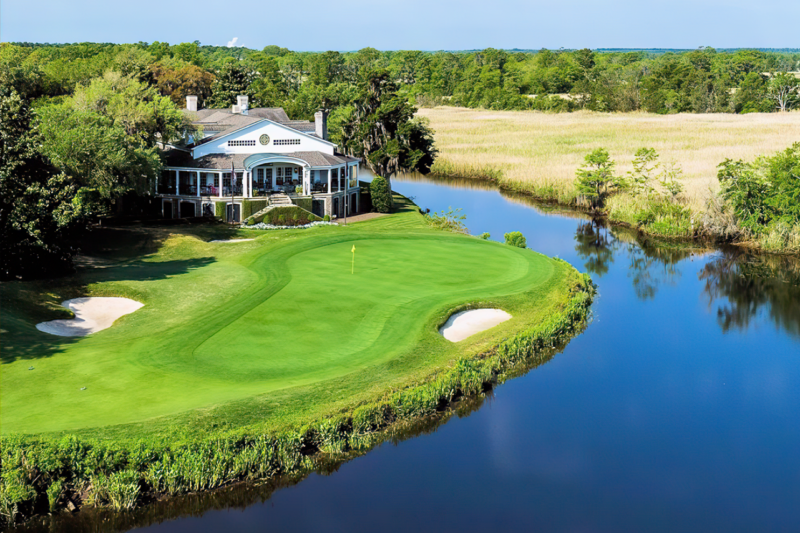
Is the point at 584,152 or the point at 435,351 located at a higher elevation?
the point at 584,152

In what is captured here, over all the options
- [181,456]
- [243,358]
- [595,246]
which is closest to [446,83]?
[595,246]

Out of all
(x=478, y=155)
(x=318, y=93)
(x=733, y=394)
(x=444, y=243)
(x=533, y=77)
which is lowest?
(x=733, y=394)

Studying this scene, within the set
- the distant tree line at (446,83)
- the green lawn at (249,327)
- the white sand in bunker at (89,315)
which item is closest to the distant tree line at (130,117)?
the distant tree line at (446,83)

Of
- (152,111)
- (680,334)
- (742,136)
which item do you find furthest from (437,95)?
(680,334)

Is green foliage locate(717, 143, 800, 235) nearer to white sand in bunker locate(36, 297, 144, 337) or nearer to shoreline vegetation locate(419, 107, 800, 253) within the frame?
shoreline vegetation locate(419, 107, 800, 253)

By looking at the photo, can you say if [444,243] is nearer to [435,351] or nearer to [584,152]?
[435,351]

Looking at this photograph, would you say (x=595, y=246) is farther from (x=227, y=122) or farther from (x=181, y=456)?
(x=181, y=456)
